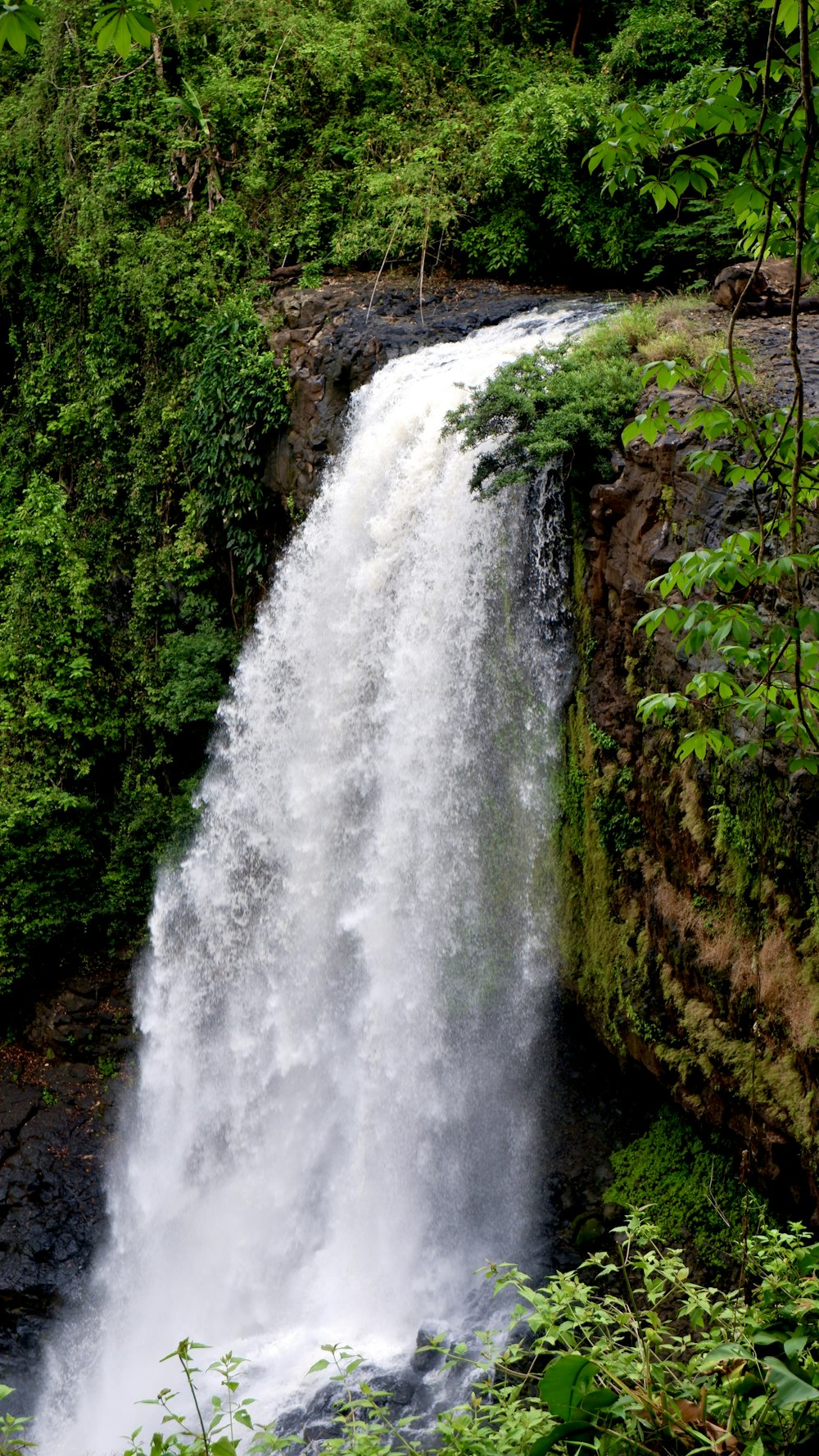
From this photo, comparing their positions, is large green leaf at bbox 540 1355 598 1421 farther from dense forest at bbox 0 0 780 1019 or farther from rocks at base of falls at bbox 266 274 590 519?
dense forest at bbox 0 0 780 1019

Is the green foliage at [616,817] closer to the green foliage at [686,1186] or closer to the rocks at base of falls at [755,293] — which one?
the green foliage at [686,1186]

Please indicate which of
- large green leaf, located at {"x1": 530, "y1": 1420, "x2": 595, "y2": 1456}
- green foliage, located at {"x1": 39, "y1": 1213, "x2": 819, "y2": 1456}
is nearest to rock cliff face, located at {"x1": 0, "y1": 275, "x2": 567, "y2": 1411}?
green foliage, located at {"x1": 39, "y1": 1213, "x2": 819, "y2": 1456}

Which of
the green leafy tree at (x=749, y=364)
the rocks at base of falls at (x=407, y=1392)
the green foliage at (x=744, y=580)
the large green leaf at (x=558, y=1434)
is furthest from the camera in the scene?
the rocks at base of falls at (x=407, y=1392)

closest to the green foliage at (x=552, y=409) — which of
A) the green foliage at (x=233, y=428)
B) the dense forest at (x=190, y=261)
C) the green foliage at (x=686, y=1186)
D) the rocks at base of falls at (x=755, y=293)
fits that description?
the rocks at base of falls at (x=755, y=293)

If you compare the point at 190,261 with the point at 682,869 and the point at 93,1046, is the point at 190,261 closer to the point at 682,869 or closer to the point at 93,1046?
the point at 93,1046

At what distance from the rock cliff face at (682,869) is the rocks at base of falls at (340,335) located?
3.11 metres

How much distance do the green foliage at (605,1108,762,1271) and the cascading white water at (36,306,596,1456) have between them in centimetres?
75

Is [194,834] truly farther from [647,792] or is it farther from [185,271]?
[185,271]

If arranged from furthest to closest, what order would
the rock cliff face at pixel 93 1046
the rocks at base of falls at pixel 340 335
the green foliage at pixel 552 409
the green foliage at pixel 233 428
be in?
the green foliage at pixel 233 428 < the rocks at base of falls at pixel 340 335 < the rock cliff face at pixel 93 1046 < the green foliage at pixel 552 409

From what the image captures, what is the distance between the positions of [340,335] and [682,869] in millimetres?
5891

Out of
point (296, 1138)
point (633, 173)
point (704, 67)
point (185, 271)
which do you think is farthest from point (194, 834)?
point (704, 67)

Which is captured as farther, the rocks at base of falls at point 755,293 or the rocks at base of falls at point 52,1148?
the rocks at base of falls at point 52,1148

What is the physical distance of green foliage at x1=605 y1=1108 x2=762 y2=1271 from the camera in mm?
6438

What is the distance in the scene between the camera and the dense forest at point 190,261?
417 inches
